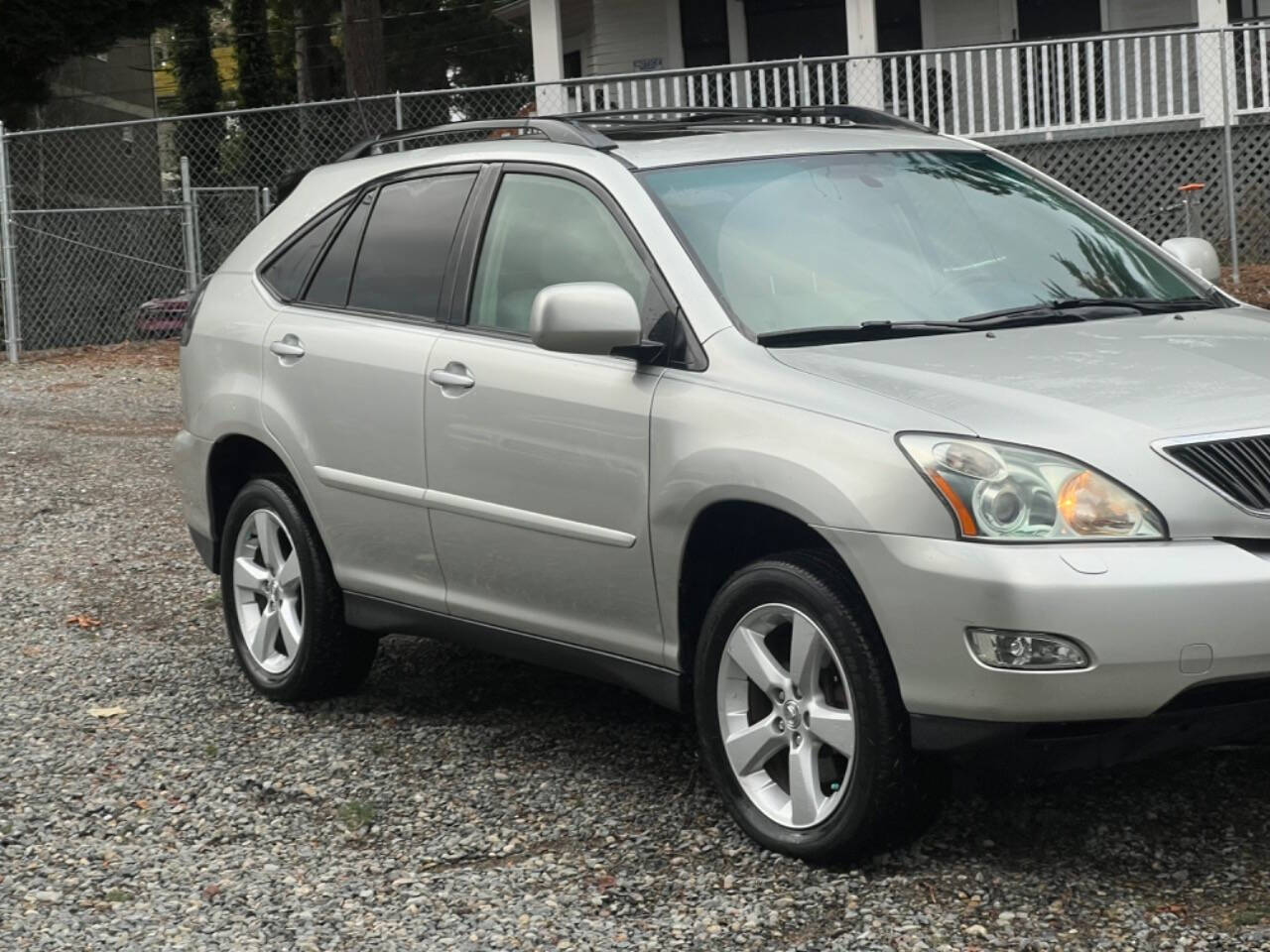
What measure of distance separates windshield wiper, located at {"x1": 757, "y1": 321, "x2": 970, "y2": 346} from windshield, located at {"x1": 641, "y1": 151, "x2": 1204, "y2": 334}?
0.04 meters

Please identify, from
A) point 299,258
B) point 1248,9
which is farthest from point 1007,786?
point 1248,9

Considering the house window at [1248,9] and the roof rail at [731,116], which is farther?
the house window at [1248,9]

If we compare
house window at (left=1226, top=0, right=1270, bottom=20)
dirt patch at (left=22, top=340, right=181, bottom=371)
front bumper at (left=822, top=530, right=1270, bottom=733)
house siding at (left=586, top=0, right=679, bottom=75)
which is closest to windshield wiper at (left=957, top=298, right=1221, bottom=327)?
front bumper at (left=822, top=530, right=1270, bottom=733)

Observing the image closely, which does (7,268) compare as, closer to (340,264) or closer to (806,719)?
(340,264)

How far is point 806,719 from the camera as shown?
440cm

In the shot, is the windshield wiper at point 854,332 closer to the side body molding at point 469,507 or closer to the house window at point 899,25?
the side body molding at point 469,507

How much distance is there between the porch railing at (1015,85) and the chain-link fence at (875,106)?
0.04m

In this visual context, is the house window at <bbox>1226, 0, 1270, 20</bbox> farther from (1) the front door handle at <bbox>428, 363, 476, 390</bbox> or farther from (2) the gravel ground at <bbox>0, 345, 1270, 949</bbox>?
(1) the front door handle at <bbox>428, 363, 476, 390</bbox>

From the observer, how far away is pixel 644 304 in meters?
4.93

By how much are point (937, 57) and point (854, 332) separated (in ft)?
46.7

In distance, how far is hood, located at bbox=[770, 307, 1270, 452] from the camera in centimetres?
405

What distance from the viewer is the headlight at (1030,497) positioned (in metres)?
3.91

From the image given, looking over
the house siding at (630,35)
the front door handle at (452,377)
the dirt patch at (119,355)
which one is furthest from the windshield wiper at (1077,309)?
the house siding at (630,35)

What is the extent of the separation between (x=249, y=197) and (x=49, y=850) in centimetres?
1670
